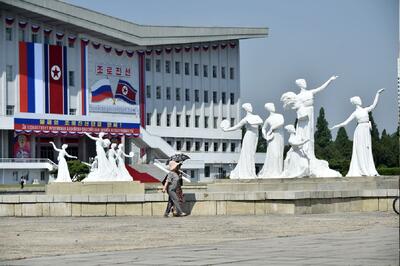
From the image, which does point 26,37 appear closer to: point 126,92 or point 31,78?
point 31,78

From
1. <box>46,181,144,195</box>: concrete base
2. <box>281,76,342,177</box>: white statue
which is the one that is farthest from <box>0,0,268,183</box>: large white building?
<box>281,76,342,177</box>: white statue

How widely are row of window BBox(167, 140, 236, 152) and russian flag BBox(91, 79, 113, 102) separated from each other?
1103 centimetres

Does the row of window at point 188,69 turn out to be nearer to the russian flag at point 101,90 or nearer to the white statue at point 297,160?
the russian flag at point 101,90

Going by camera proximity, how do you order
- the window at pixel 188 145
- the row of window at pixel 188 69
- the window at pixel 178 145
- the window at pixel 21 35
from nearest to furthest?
the window at pixel 21 35, the row of window at pixel 188 69, the window at pixel 178 145, the window at pixel 188 145


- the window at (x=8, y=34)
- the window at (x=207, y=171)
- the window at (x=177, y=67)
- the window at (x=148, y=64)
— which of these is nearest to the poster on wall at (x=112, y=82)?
the window at (x=148, y=64)

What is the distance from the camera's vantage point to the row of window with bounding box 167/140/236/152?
327ft

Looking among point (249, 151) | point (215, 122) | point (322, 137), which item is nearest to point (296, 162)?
point (249, 151)

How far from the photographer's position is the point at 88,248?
1421cm

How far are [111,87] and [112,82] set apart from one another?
0.54m

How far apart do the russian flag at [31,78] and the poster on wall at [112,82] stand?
6.38 meters

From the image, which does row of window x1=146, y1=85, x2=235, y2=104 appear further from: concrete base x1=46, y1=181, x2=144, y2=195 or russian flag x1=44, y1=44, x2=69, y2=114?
concrete base x1=46, y1=181, x2=144, y2=195

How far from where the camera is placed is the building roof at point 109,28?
80500 millimetres

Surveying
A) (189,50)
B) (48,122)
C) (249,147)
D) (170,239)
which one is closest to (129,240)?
(170,239)

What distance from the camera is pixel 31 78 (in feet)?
271
